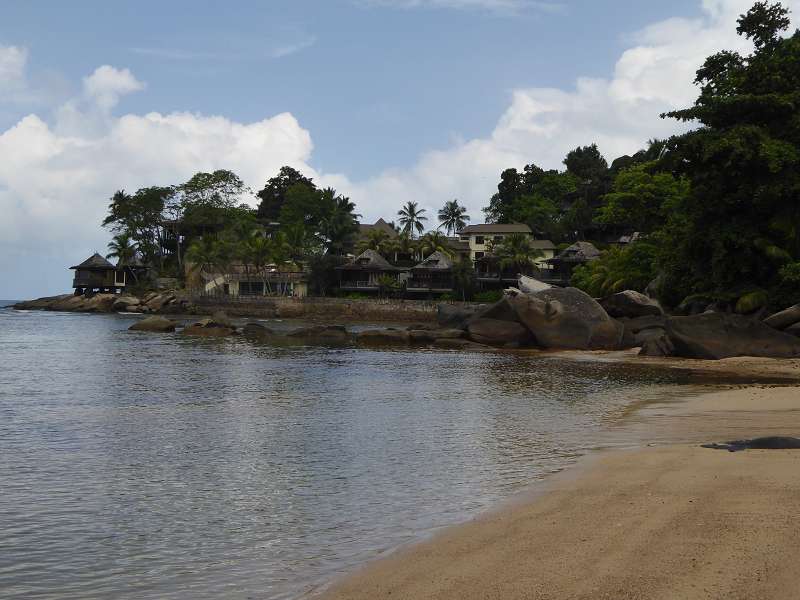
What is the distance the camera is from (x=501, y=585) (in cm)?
568

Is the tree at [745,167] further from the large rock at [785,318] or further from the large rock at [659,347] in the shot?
the large rock at [659,347]

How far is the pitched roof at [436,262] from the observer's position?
9394 centimetres

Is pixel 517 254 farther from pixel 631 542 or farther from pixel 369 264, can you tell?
pixel 631 542

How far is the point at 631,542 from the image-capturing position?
636 centimetres

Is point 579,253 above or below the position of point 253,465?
above

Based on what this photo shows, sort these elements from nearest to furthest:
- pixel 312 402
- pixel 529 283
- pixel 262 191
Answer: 1. pixel 312 402
2. pixel 529 283
3. pixel 262 191

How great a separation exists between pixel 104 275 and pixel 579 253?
65882 mm

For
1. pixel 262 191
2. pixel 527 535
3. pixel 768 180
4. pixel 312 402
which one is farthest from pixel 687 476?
pixel 262 191

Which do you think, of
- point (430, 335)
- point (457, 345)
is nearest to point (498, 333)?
point (457, 345)

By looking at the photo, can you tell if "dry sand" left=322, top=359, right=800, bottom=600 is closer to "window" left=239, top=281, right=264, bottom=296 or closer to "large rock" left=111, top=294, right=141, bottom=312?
"large rock" left=111, top=294, right=141, bottom=312

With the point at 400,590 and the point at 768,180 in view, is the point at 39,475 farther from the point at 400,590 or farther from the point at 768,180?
the point at 768,180

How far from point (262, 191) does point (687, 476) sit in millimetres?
132955

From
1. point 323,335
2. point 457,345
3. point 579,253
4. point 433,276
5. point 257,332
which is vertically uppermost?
point 579,253

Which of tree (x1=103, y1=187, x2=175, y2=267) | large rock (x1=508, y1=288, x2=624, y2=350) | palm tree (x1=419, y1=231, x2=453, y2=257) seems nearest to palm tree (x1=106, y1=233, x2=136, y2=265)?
tree (x1=103, y1=187, x2=175, y2=267)
